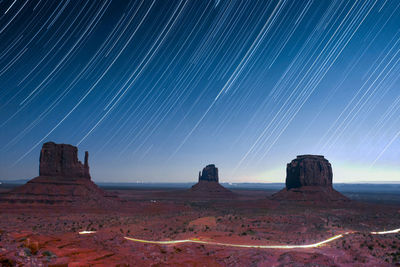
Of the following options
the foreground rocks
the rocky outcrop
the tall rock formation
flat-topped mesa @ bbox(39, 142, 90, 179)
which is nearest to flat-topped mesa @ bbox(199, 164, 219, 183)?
the tall rock formation

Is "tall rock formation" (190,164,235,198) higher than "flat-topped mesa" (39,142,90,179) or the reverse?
the reverse

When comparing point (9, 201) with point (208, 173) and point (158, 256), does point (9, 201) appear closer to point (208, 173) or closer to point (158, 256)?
point (158, 256)

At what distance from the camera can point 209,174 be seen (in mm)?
163875

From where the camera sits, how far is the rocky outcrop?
91.3 m

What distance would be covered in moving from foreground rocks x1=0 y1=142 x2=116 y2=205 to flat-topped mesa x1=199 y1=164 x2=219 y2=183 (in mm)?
96212

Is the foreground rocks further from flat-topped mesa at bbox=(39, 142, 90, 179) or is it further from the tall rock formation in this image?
the tall rock formation

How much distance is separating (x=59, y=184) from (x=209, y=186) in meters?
100

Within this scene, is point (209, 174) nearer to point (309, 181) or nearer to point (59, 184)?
point (309, 181)

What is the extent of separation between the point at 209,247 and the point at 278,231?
14534 millimetres

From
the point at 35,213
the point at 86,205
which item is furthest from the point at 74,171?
the point at 35,213

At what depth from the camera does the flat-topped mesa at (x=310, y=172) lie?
99.0 m

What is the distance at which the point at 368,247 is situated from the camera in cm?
2506

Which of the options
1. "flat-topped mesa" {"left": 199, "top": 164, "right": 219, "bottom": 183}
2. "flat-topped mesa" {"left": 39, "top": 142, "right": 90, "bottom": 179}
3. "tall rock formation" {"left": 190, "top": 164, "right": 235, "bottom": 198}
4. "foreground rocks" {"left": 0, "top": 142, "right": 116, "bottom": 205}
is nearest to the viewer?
"foreground rocks" {"left": 0, "top": 142, "right": 116, "bottom": 205}

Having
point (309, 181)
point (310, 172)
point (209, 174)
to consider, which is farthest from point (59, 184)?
point (209, 174)
